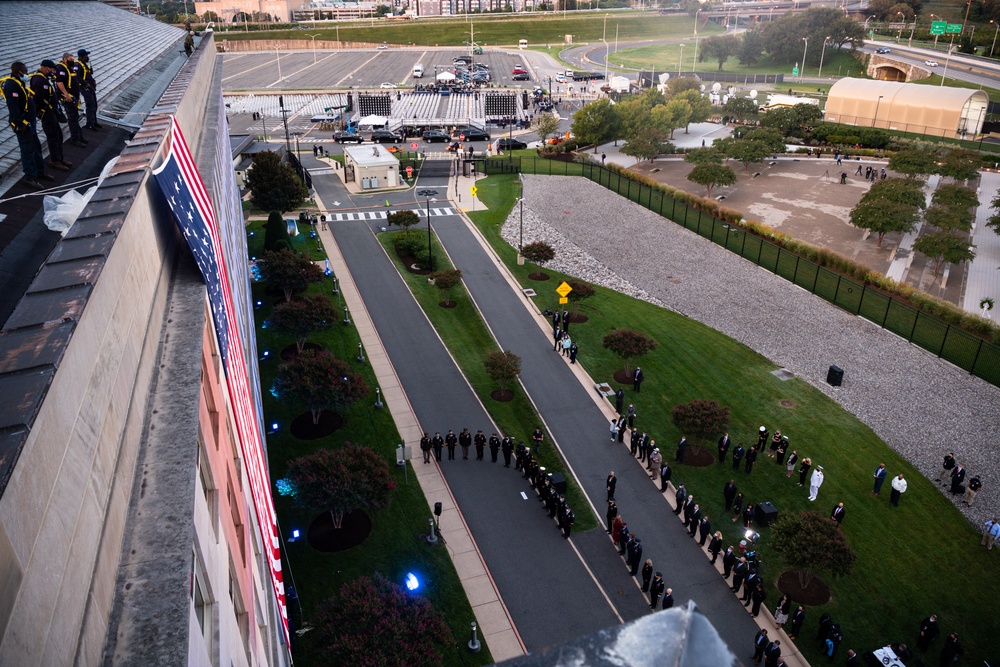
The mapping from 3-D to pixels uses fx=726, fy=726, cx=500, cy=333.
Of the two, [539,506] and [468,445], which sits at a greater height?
[468,445]

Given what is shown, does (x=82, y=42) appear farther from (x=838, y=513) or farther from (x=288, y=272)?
(x=838, y=513)

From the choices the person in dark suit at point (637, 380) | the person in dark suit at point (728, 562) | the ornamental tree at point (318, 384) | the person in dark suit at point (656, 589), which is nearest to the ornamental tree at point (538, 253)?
the person in dark suit at point (637, 380)

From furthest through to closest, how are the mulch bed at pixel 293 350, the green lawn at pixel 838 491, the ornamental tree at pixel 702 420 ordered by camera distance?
the mulch bed at pixel 293 350 → the ornamental tree at pixel 702 420 → the green lawn at pixel 838 491

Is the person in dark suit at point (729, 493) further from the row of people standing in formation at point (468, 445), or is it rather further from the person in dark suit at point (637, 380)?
the person in dark suit at point (637, 380)

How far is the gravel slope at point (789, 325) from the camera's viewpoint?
26531 mm

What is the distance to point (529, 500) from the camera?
77.3 feet

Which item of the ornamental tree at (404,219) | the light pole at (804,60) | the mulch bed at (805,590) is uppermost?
the light pole at (804,60)

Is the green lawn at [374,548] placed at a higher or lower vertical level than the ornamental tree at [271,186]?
lower

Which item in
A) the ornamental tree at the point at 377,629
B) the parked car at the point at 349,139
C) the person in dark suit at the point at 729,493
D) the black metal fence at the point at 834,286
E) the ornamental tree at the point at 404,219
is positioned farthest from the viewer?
the parked car at the point at 349,139

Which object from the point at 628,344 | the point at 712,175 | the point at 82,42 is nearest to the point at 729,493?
the point at 628,344

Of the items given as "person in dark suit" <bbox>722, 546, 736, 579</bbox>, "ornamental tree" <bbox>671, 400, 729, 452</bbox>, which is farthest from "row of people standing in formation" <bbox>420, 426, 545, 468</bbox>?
"person in dark suit" <bbox>722, 546, 736, 579</bbox>

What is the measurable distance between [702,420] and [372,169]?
1607 inches

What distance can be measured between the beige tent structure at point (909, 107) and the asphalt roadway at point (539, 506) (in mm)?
62329

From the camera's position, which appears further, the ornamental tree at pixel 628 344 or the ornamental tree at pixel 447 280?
the ornamental tree at pixel 447 280
